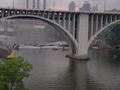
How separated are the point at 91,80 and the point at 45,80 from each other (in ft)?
18.3

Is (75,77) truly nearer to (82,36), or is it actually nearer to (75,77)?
(75,77)

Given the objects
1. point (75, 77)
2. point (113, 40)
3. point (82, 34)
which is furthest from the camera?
point (113, 40)

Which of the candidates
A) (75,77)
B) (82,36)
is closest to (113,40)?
(82,36)

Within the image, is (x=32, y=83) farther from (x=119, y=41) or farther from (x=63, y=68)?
(x=119, y=41)

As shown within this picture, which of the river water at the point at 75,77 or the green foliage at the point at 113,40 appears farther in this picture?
the green foliage at the point at 113,40

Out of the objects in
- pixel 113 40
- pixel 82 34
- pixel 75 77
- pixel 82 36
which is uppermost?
pixel 82 34

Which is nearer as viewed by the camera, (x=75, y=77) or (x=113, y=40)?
(x=75, y=77)

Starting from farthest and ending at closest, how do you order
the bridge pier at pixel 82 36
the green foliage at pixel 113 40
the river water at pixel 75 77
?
the green foliage at pixel 113 40 < the bridge pier at pixel 82 36 < the river water at pixel 75 77

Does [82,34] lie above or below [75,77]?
above

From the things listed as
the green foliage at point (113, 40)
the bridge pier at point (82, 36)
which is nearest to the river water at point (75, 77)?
the bridge pier at point (82, 36)

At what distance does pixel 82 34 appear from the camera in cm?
3647

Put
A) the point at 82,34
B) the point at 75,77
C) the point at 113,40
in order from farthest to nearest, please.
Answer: the point at 113,40 < the point at 82,34 < the point at 75,77

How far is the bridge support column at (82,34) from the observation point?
3620cm

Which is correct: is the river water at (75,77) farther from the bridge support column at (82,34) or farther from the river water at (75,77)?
the bridge support column at (82,34)
